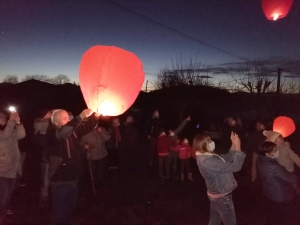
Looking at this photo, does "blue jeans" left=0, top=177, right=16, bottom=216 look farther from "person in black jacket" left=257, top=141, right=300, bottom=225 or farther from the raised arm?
the raised arm

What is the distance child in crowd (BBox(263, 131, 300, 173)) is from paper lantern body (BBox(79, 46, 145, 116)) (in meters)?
2.73

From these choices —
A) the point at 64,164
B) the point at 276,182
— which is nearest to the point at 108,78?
the point at 64,164

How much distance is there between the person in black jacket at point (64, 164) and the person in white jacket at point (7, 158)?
1.10 metres

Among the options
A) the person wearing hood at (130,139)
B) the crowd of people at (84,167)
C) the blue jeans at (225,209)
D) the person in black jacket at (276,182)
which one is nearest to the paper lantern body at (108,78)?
the crowd of people at (84,167)

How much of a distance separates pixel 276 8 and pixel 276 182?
241 cm

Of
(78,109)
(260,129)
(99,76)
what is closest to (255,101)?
(78,109)

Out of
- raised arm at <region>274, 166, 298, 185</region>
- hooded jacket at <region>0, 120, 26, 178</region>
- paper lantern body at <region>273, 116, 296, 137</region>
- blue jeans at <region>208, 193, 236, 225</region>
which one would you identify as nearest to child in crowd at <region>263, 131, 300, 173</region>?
paper lantern body at <region>273, 116, 296, 137</region>

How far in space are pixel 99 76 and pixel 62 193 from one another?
159cm

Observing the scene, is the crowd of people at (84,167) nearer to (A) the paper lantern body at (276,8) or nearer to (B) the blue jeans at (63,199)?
(B) the blue jeans at (63,199)

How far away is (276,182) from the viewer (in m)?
4.09

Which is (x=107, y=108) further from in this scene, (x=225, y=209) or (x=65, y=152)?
(x=225, y=209)

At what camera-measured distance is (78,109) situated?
1977cm

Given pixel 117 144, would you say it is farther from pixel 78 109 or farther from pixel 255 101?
pixel 255 101

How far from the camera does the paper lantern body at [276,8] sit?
161 inches
